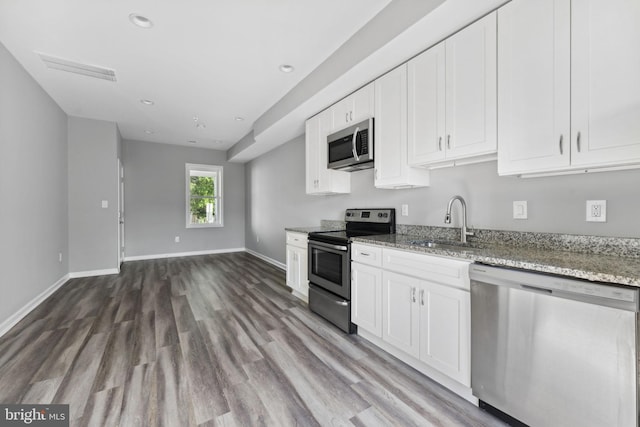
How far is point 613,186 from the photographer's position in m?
1.46

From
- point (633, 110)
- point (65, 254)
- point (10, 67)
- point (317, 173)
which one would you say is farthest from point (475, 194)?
point (65, 254)

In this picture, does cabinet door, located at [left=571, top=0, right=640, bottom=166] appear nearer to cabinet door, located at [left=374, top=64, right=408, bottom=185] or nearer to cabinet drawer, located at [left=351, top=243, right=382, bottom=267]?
cabinet door, located at [left=374, top=64, right=408, bottom=185]

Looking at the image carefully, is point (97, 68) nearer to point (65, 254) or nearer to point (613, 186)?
point (65, 254)

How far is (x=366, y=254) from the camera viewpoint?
2.27m

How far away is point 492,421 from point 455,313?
1.86 ft

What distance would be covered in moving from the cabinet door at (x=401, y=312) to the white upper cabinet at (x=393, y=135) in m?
0.86

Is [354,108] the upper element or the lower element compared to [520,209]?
upper

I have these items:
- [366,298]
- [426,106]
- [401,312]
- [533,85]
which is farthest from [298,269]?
[533,85]

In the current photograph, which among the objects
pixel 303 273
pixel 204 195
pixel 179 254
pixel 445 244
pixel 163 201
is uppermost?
pixel 204 195

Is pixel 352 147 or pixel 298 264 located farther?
pixel 298 264

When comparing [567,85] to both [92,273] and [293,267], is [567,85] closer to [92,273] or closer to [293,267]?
[293,267]

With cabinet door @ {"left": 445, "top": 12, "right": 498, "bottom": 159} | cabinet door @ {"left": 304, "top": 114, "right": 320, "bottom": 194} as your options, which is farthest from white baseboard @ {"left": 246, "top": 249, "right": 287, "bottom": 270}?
cabinet door @ {"left": 445, "top": 12, "right": 498, "bottom": 159}

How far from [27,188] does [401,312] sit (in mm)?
4070

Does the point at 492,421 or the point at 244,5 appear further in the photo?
the point at 244,5
